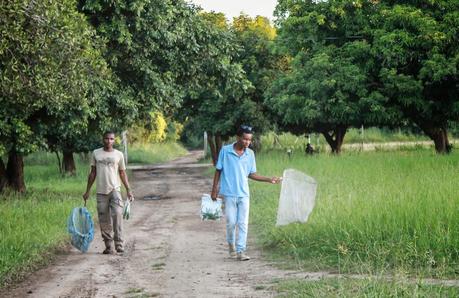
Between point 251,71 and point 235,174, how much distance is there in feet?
91.5

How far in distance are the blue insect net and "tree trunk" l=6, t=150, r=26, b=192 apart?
1129cm

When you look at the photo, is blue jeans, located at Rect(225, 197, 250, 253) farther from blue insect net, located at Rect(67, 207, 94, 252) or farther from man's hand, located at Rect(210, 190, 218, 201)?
blue insect net, located at Rect(67, 207, 94, 252)

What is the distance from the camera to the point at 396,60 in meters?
22.8

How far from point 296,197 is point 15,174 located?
1418 cm

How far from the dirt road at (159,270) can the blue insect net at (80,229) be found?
18 cm

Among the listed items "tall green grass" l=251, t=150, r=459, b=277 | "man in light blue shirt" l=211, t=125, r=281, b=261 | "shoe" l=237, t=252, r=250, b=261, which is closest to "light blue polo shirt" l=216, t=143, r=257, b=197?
"man in light blue shirt" l=211, t=125, r=281, b=261

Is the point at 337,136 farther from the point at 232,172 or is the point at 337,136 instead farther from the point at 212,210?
the point at 232,172

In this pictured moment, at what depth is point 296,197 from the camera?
35.5ft

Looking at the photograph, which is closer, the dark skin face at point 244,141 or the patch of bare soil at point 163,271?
the patch of bare soil at point 163,271

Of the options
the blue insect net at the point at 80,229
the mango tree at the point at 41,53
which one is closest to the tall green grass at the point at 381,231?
the blue insect net at the point at 80,229

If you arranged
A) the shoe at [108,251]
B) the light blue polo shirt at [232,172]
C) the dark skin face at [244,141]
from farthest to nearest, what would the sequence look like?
the shoe at [108,251], the light blue polo shirt at [232,172], the dark skin face at [244,141]

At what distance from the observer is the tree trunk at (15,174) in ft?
73.2

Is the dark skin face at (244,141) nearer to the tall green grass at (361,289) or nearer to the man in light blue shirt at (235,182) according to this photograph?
the man in light blue shirt at (235,182)

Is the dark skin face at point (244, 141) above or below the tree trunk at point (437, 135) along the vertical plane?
above
